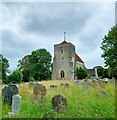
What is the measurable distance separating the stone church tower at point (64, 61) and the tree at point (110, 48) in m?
24.8

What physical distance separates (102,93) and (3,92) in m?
3.86

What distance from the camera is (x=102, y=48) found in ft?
111

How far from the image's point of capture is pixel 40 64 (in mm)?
58312

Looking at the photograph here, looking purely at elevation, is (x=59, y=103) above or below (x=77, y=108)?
above

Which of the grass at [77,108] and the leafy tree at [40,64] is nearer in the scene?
the grass at [77,108]

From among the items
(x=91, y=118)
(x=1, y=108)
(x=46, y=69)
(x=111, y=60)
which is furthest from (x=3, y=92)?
(x=46, y=69)

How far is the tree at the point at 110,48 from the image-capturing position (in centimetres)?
3167

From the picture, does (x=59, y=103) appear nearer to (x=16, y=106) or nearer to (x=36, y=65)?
(x=16, y=106)

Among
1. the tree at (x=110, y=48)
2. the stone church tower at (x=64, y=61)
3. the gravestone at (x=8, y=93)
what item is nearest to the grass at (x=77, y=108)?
the gravestone at (x=8, y=93)

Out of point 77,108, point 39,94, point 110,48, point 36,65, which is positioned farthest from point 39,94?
point 36,65

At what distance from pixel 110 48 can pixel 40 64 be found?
88.1 feet

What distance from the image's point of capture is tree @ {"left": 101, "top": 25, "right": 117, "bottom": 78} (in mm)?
31672

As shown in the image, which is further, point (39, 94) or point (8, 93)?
point (39, 94)

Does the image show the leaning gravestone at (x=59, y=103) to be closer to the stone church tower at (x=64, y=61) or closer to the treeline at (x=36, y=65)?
the treeline at (x=36, y=65)
